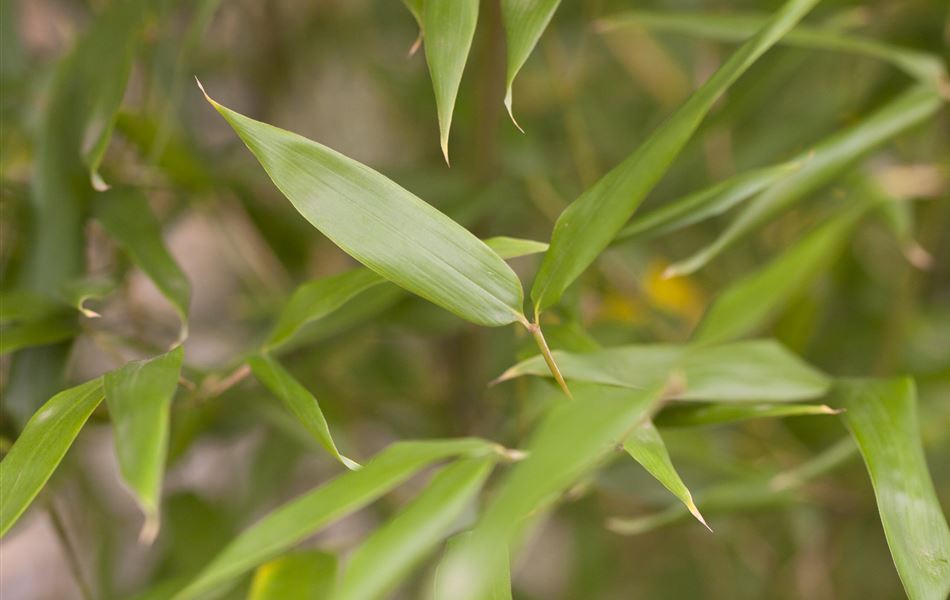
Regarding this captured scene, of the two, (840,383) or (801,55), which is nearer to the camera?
(840,383)

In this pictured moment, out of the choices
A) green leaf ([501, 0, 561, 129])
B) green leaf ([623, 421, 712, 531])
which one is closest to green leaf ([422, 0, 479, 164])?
green leaf ([501, 0, 561, 129])

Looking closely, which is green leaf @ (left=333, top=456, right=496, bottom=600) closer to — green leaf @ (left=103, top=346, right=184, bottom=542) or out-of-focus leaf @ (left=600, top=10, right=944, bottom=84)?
green leaf @ (left=103, top=346, right=184, bottom=542)

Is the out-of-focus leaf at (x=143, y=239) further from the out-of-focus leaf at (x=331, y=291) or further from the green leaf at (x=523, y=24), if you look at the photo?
the green leaf at (x=523, y=24)

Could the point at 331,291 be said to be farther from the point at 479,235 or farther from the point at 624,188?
the point at 479,235

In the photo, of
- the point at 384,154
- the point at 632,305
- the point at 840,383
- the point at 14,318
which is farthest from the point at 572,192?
the point at 384,154

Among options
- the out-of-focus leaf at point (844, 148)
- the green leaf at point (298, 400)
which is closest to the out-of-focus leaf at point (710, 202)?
the out-of-focus leaf at point (844, 148)

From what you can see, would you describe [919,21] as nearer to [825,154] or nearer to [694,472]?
[825,154]
